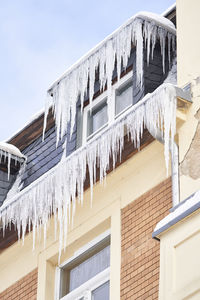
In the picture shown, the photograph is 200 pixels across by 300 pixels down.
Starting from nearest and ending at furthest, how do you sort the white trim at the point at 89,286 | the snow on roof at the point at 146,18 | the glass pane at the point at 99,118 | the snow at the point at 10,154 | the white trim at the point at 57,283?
the white trim at the point at 89,286
the white trim at the point at 57,283
the snow on roof at the point at 146,18
the glass pane at the point at 99,118
the snow at the point at 10,154

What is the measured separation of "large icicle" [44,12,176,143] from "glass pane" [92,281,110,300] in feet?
7.98

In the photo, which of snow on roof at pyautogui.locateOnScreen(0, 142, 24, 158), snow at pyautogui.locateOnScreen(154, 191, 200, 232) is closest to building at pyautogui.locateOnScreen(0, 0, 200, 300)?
snow at pyautogui.locateOnScreen(154, 191, 200, 232)

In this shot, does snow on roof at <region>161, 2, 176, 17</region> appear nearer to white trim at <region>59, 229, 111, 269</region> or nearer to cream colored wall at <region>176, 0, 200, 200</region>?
cream colored wall at <region>176, 0, 200, 200</region>

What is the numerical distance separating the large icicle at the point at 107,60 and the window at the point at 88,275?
6.09 ft

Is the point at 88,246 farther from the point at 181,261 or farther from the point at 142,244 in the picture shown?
the point at 181,261

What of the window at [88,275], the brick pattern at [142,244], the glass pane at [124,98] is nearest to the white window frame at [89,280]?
the window at [88,275]

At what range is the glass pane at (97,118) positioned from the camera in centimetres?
1463

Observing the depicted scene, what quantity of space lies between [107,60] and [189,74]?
2.02 m

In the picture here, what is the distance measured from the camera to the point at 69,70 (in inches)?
603

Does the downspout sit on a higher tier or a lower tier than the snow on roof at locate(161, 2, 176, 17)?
lower

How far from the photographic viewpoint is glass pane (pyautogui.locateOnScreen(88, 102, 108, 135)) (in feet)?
48.0

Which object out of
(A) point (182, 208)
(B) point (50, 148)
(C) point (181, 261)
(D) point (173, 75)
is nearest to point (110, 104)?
(D) point (173, 75)

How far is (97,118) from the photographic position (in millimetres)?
14766

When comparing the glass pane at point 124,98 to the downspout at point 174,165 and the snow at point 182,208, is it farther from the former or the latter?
the snow at point 182,208
